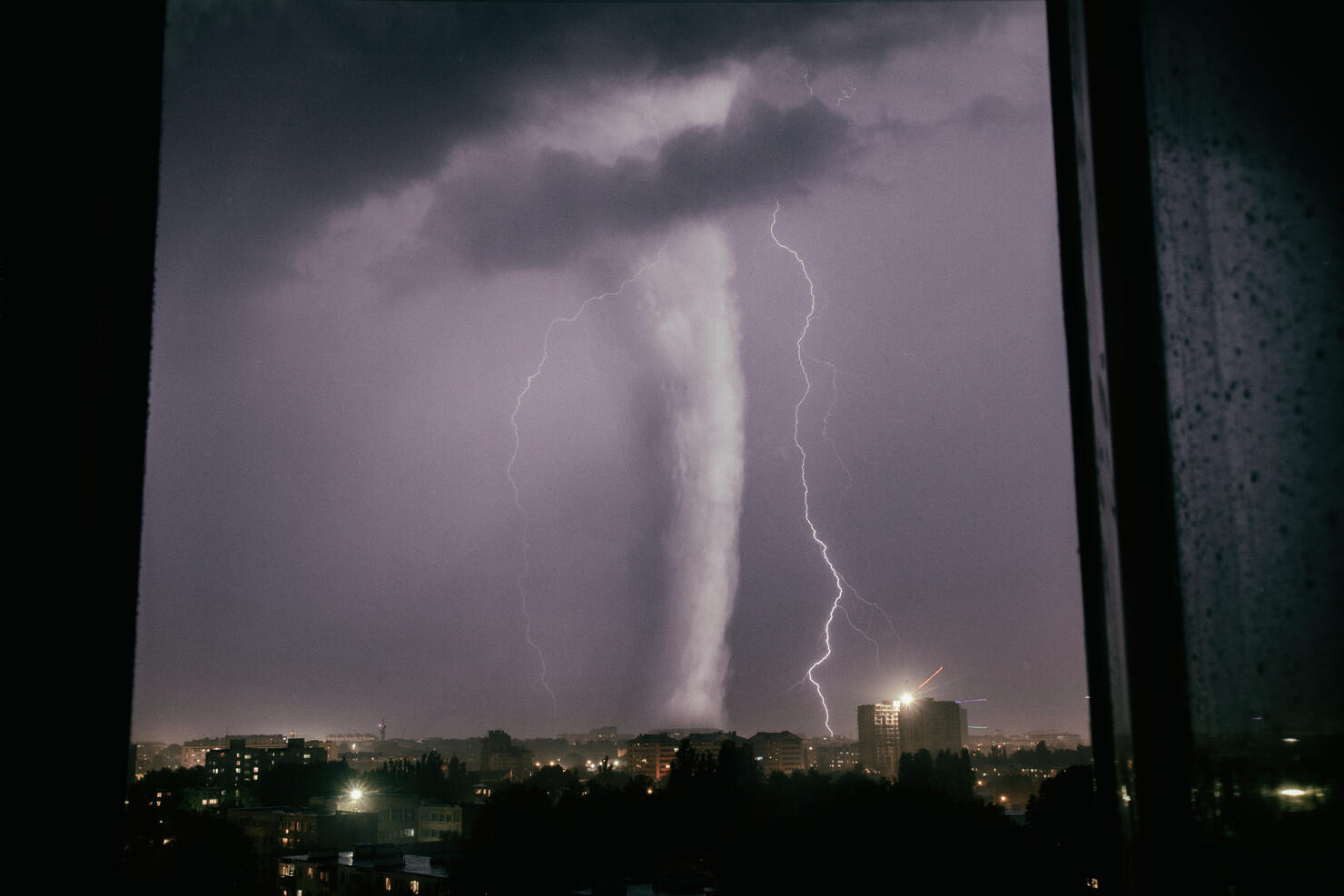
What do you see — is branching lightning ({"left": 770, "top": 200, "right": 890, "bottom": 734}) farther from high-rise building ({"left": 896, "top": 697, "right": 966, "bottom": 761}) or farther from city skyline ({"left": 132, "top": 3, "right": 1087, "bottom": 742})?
high-rise building ({"left": 896, "top": 697, "right": 966, "bottom": 761})

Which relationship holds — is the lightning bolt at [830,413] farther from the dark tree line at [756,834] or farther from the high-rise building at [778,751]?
the high-rise building at [778,751]

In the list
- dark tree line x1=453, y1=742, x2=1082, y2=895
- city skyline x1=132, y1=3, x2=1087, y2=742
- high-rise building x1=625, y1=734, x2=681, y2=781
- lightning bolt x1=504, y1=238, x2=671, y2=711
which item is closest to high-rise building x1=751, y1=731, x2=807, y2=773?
city skyline x1=132, y1=3, x2=1087, y2=742

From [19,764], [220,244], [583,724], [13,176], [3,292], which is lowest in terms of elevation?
[583,724]

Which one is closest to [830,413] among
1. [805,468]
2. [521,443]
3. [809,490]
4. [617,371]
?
[805,468]

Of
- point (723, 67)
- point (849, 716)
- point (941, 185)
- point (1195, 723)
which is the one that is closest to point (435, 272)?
point (723, 67)

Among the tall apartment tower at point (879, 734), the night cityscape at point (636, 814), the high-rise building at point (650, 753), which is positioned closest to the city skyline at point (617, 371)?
the tall apartment tower at point (879, 734)

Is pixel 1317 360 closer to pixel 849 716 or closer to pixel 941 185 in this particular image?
pixel 941 185

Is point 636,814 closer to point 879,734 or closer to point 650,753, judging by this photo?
point 879,734

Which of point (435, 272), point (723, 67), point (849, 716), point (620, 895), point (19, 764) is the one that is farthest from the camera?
point (849, 716)
